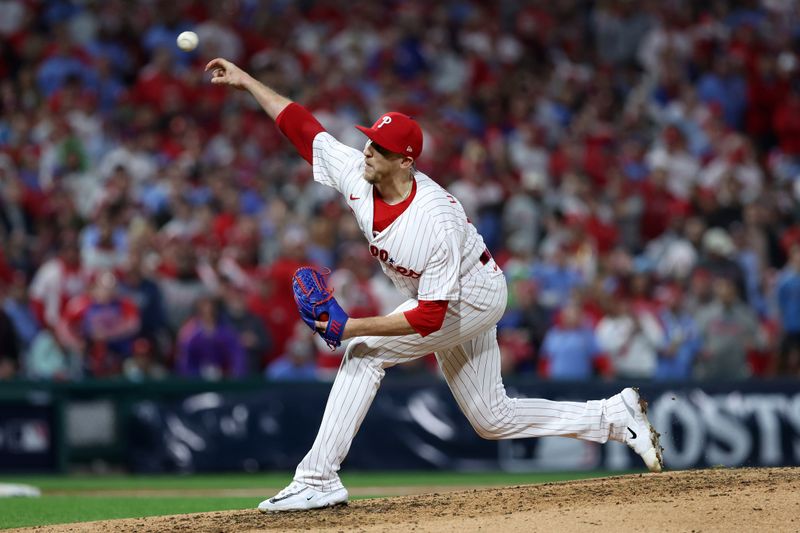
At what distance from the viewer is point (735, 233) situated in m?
13.6

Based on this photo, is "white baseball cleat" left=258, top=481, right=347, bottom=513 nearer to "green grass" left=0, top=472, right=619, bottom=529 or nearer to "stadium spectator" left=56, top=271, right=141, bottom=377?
"green grass" left=0, top=472, right=619, bottom=529

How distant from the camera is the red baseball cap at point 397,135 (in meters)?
5.91

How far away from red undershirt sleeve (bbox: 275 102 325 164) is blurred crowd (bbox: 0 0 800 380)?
5.35 meters

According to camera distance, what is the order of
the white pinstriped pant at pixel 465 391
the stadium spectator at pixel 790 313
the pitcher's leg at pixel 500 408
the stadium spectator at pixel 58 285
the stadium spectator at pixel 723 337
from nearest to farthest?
the white pinstriped pant at pixel 465 391 → the pitcher's leg at pixel 500 408 → the stadium spectator at pixel 58 285 → the stadium spectator at pixel 723 337 → the stadium spectator at pixel 790 313

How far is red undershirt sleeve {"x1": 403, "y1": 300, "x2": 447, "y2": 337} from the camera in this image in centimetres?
589

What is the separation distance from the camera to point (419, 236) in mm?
5898

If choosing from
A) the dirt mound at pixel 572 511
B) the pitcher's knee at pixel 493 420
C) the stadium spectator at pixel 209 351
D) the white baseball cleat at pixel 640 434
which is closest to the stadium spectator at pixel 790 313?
the stadium spectator at pixel 209 351

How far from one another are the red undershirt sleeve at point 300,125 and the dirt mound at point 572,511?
188 centimetres

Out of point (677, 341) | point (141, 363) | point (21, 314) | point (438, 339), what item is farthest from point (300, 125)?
point (677, 341)

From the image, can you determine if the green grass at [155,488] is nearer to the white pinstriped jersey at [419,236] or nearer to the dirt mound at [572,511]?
the dirt mound at [572,511]

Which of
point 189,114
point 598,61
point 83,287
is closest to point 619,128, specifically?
point 598,61

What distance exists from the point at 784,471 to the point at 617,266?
6.52 metres

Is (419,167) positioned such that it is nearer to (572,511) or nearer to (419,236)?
(419,236)

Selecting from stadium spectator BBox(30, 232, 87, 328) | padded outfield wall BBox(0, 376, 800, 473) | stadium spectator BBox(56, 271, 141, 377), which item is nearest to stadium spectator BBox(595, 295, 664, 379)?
padded outfield wall BBox(0, 376, 800, 473)
